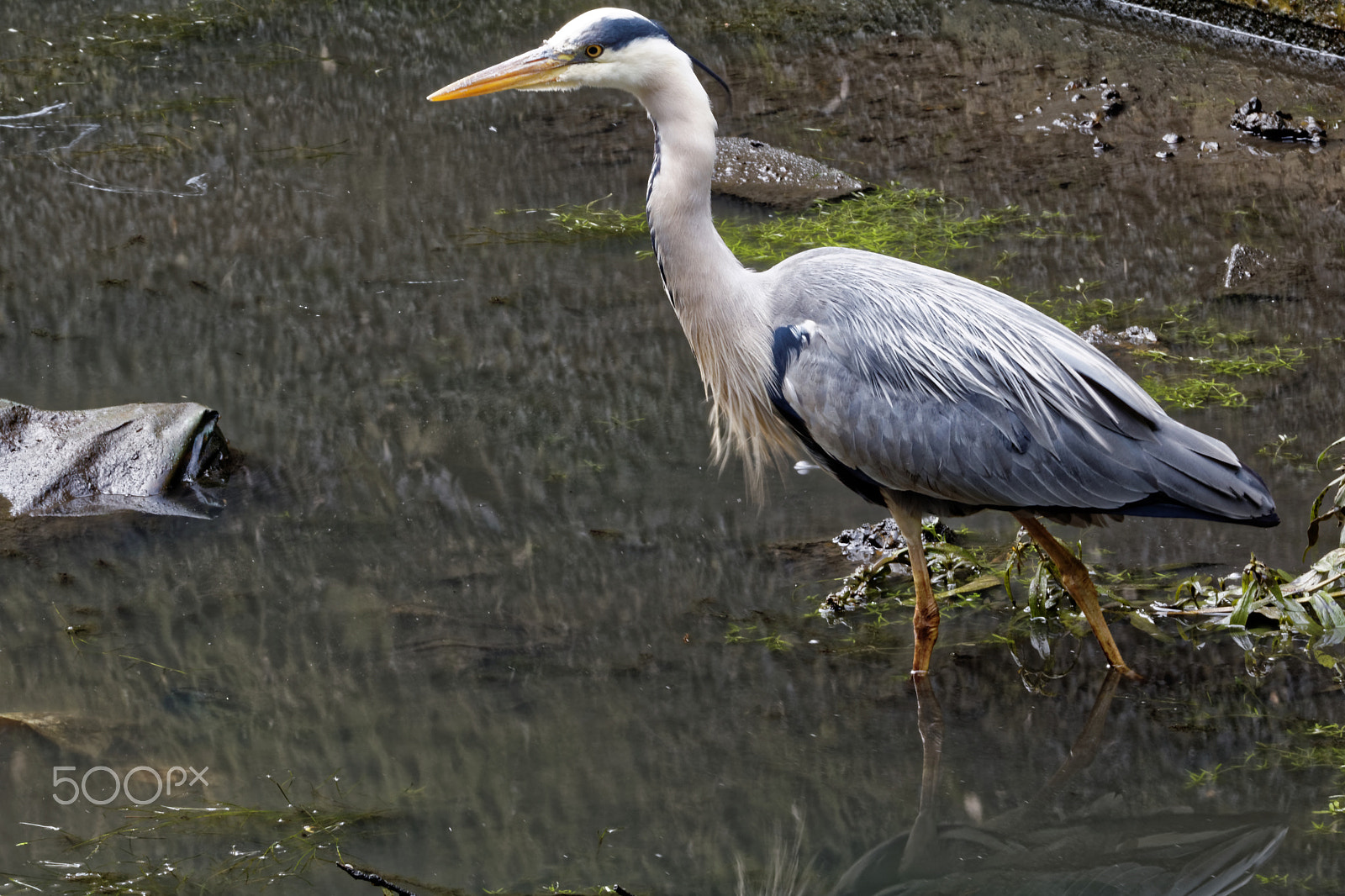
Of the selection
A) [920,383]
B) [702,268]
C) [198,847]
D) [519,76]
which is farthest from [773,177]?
[198,847]

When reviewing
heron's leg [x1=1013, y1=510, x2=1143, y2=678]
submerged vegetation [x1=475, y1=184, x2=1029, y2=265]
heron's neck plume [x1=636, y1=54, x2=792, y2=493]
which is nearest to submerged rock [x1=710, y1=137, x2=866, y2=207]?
submerged vegetation [x1=475, y1=184, x2=1029, y2=265]

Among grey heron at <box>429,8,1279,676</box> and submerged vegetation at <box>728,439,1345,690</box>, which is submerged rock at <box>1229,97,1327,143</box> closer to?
submerged vegetation at <box>728,439,1345,690</box>

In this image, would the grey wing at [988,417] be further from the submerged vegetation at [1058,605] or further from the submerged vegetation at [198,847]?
the submerged vegetation at [198,847]

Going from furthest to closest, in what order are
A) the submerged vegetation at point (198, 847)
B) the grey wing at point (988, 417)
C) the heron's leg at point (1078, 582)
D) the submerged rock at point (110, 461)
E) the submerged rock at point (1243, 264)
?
1. the submerged rock at point (1243, 264)
2. the submerged rock at point (110, 461)
3. the heron's leg at point (1078, 582)
4. the grey wing at point (988, 417)
5. the submerged vegetation at point (198, 847)

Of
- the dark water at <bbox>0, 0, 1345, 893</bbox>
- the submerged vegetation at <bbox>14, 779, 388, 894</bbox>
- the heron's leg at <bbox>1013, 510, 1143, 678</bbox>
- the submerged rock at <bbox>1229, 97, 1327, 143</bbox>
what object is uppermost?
the submerged rock at <bbox>1229, 97, 1327, 143</bbox>

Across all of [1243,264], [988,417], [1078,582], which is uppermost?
[988,417]

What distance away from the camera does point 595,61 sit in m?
3.69

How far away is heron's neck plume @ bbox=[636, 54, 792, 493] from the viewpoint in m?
3.69

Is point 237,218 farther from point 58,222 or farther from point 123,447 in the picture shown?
point 123,447

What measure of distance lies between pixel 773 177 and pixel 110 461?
3792mm

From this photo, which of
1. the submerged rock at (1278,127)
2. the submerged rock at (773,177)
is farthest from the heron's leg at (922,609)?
the submerged rock at (1278,127)

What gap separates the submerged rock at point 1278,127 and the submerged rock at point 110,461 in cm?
606

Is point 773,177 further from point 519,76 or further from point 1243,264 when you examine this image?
point 519,76

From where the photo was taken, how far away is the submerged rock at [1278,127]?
295 inches
